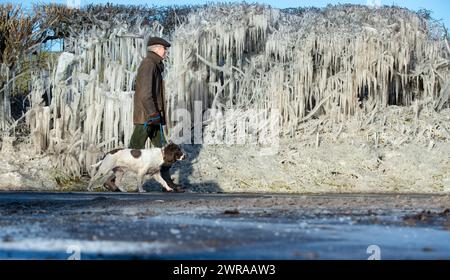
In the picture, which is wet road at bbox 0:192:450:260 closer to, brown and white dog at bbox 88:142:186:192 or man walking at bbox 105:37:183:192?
brown and white dog at bbox 88:142:186:192

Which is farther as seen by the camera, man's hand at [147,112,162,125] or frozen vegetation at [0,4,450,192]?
frozen vegetation at [0,4,450,192]

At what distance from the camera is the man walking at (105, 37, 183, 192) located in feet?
56.2

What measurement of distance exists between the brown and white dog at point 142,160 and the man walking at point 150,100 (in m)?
0.18

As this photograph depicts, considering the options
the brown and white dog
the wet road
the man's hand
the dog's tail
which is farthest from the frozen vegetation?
the wet road

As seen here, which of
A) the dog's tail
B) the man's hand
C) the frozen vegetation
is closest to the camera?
the man's hand

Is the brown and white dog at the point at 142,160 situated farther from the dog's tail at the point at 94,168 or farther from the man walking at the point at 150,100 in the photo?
the dog's tail at the point at 94,168

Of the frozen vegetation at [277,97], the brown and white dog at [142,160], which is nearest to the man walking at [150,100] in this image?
the brown and white dog at [142,160]

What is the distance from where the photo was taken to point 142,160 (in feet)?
56.1

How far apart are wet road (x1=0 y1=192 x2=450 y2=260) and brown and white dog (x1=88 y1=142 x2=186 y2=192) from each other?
3.90 metres

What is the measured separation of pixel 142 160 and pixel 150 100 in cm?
109

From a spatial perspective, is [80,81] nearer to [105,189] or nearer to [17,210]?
[105,189]

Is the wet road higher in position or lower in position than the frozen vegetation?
lower
